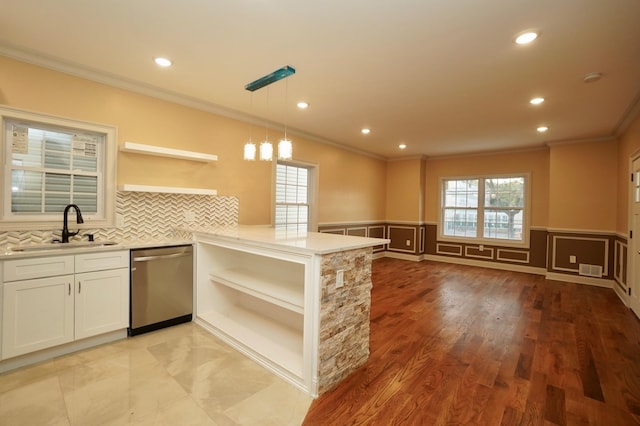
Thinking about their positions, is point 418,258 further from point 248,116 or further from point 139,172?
point 139,172

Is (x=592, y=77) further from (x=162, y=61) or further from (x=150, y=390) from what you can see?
(x=150, y=390)

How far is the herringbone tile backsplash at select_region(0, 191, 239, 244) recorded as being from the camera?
9.06 feet

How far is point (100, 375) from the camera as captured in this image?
2254mm

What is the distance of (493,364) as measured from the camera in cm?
253

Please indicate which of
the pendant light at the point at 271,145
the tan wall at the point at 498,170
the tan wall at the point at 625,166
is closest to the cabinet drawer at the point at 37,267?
the pendant light at the point at 271,145

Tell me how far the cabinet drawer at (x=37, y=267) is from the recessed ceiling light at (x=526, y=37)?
13.2ft

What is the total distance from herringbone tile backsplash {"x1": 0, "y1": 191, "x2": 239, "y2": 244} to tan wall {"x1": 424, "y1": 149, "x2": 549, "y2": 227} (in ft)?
17.1

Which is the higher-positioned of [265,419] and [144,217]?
[144,217]

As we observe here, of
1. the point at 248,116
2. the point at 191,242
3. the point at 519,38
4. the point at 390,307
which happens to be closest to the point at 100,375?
the point at 191,242

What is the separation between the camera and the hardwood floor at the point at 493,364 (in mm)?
1929

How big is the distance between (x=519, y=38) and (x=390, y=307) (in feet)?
10.2

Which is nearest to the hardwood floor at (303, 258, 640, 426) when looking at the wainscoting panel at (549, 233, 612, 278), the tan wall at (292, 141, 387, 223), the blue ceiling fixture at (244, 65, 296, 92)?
the wainscoting panel at (549, 233, 612, 278)

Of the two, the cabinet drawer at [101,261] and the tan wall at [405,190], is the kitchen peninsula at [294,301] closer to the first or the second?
the cabinet drawer at [101,261]

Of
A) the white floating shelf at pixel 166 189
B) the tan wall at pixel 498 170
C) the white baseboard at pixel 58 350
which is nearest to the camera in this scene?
the white baseboard at pixel 58 350
